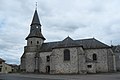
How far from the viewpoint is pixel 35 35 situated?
45.8 metres

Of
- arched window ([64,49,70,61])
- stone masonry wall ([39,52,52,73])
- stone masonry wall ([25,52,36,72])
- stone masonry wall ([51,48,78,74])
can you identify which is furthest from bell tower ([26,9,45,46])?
arched window ([64,49,70,61])

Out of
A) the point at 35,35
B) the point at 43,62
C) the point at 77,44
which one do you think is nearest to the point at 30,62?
the point at 43,62

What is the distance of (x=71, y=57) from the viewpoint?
3750 cm

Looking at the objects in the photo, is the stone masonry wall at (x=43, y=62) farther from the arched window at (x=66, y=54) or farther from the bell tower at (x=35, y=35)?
the arched window at (x=66, y=54)

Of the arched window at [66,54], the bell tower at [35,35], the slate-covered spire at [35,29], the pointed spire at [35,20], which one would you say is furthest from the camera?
the pointed spire at [35,20]

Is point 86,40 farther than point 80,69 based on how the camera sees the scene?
Yes

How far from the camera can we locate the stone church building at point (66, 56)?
1449 inches

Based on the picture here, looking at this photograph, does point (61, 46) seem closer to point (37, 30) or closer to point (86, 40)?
point (86, 40)

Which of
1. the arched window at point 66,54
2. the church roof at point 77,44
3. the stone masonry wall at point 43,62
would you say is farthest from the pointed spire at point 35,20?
the arched window at point 66,54

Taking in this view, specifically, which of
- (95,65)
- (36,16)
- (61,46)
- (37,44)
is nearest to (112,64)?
(95,65)

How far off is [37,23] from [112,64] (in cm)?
2225

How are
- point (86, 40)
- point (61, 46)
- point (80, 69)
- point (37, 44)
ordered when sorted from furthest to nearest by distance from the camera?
point (37, 44)
point (86, 40)
point (61, 46)
point (80, 69)

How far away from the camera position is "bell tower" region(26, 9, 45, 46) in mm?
45969

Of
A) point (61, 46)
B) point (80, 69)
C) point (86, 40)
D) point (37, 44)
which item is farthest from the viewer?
point (37, 44)
